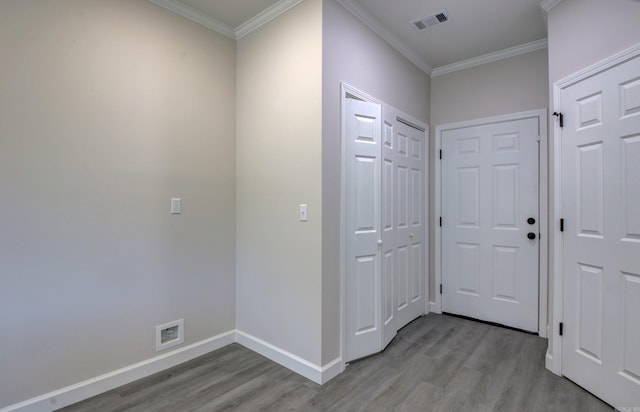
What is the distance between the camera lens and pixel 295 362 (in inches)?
93.1

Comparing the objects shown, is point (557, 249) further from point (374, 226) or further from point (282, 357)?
point (282, 357)

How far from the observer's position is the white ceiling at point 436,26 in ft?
8.16

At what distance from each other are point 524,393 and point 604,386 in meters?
0.46

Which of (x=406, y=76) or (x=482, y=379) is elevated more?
(x=406, y=76)

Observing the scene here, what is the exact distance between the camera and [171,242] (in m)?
2.46

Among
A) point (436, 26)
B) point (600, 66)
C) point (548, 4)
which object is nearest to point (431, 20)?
point (436, 26)

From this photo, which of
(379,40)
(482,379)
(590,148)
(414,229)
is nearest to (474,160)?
(414,229)

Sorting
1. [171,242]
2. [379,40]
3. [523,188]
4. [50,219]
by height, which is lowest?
→ [171,242]

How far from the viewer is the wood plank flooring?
1969mm

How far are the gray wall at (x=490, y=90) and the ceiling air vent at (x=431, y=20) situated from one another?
37.8 inches

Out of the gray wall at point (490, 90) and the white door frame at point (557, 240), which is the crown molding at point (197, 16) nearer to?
the gray wall at point (490, 90)

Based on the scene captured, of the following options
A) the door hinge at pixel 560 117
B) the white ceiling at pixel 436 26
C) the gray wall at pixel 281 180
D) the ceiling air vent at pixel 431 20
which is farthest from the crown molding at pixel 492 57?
the gray wall at pixel 281 180

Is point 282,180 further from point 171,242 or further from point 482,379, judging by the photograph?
point 482,379

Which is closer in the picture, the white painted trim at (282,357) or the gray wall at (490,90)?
the white painted trim at (282,357)
